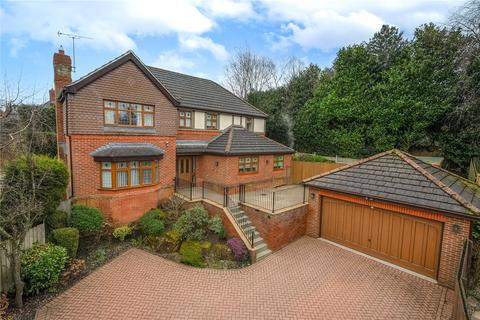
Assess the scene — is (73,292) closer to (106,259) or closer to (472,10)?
(106,259)

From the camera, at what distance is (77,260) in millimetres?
8633

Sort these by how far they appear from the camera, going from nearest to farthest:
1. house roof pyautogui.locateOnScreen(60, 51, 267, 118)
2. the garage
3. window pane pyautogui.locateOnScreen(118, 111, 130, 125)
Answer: the garage, window pane pyautogui.locateOnScreen(118, 111, 130, 125), house roof pyautogui.locateOnScreen(60, 51, 267, 118)

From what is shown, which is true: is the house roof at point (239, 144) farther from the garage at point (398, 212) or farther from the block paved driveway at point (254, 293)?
the block paved driveway at point (254, 293)

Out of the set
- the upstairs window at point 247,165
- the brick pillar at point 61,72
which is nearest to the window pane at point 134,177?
the brick pillar at point 61,72

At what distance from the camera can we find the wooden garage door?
8820mm

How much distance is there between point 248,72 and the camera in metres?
35.7

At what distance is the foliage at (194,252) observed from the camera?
9406 mm

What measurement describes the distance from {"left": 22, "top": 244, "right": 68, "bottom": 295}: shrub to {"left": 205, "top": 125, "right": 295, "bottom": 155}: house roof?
9676 millimetres

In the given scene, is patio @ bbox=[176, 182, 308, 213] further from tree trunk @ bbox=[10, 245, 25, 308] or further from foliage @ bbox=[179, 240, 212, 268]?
tree trunk @ bbox=[10, 245, 25, 308]

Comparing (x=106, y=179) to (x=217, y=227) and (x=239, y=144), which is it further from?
(x=239, y=144)

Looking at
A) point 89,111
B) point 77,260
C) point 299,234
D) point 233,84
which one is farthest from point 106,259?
point 233,84

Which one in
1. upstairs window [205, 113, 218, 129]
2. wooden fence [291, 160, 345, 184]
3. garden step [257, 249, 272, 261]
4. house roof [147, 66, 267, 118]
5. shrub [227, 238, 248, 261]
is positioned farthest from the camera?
wooden fence [291, 160, 345, 184]

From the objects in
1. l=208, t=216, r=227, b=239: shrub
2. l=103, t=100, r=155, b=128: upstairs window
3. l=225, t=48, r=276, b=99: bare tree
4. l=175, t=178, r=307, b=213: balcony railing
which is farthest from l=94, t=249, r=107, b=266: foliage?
l=225, t=48, r=276, b=99: bare tree

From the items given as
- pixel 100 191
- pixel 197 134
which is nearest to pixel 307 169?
pixel 197 134
